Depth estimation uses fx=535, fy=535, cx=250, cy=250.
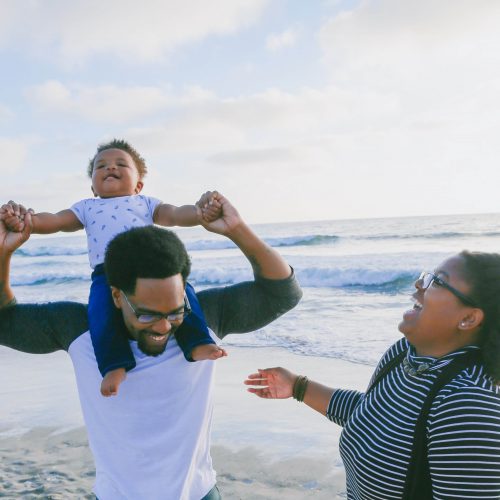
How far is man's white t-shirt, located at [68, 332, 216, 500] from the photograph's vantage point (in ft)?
6.15

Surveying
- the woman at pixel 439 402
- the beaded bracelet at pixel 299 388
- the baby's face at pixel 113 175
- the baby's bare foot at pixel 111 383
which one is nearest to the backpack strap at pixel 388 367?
the woman at pixel 439 402

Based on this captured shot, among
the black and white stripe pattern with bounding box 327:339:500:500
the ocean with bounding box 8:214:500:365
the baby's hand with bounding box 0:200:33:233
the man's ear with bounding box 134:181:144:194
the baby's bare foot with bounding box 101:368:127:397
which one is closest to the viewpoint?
the black and white stripe pattern with bounding box 327:339:500:500

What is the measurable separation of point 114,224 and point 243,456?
2601 mm

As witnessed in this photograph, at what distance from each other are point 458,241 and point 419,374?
2755 centimetres

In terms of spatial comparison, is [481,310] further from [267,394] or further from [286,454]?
[286,454]

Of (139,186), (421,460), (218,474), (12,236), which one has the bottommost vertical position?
(218,474)

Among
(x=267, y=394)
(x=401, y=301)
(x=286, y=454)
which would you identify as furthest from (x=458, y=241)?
(x=267, y=394)

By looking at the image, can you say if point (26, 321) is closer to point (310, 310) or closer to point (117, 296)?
point (117, 296)

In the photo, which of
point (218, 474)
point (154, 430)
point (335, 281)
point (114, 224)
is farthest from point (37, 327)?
point (335, 281)

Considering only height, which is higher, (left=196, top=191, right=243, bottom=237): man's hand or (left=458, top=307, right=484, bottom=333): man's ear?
(left=196, top=191, right=243, bottom=237): man's hand

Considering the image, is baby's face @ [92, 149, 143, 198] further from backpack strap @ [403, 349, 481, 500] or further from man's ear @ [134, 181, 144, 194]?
backpack strap @ [403, 349, 481, 500]

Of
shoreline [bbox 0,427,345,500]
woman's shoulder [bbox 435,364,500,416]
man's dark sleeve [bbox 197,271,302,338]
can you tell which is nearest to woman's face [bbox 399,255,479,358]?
woman's shoulder [bbox 435,364,500,416]

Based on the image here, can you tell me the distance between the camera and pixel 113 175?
3.25 m

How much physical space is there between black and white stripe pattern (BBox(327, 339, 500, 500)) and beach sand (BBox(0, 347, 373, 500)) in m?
1.96
